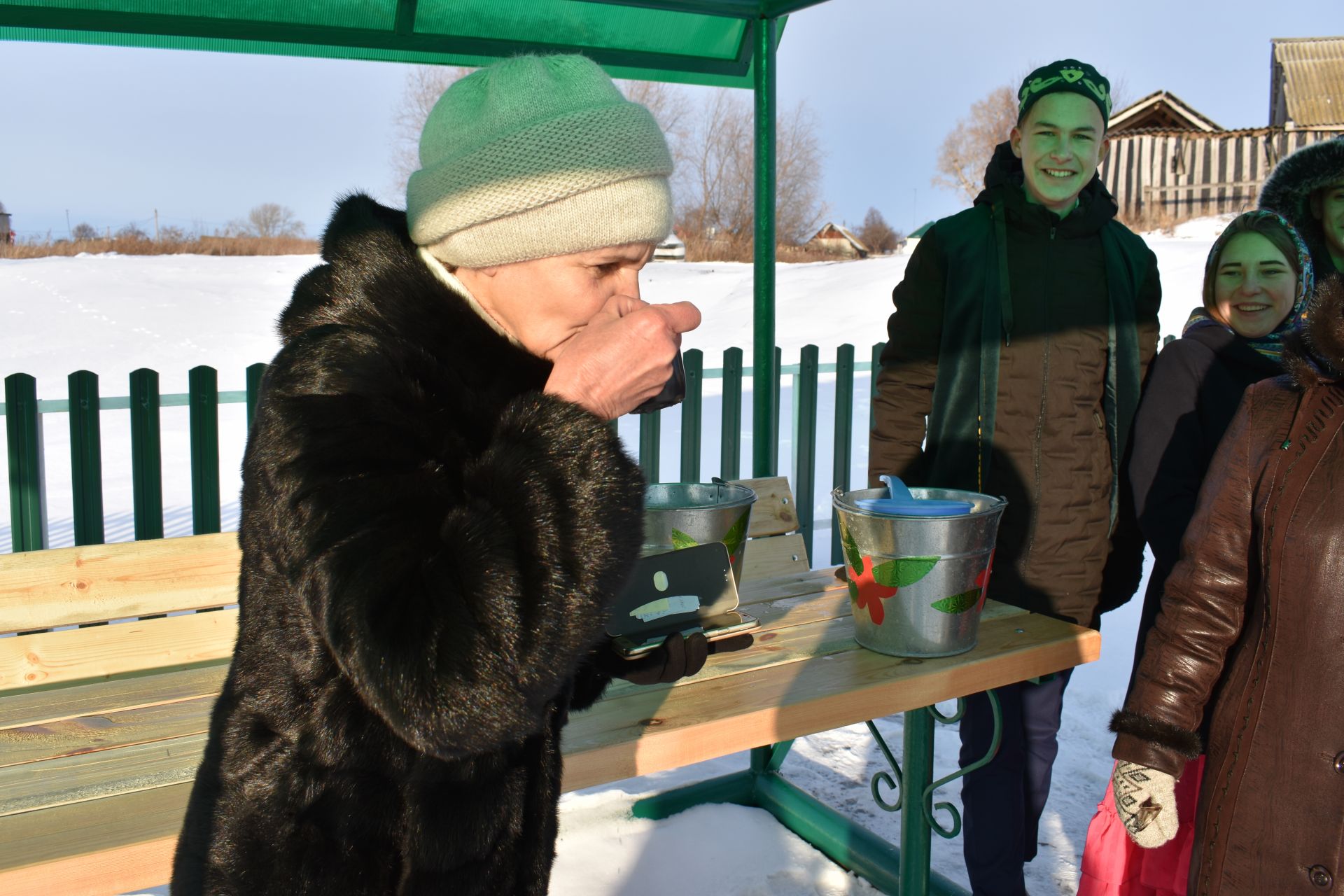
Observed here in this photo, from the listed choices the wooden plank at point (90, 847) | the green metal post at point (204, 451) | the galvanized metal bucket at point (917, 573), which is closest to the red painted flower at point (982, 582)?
the galvanized metal bucket at point (917, 573)

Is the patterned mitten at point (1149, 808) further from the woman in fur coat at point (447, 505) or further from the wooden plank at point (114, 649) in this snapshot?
the wooden plank at point (114, 649)

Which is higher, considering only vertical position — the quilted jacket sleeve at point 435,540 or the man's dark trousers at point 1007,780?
the quilted jacket sleeve at point 435,540

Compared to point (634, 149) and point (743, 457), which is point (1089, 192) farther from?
point (743, 457)

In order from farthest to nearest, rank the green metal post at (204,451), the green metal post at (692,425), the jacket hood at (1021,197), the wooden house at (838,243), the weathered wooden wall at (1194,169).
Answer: the wooden house at (838,243), the weathered wooden wall at (1194,169), the green metal post at (692,425), the green metal post at (204,451), the jacket hood at (1021,197)

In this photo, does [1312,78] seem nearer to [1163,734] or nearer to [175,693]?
[1163,734]

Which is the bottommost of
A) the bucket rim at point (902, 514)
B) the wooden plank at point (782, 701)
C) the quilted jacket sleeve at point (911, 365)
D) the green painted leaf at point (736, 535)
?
the wooden plank at point (782, 701)

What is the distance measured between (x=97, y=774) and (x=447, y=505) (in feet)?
3.12

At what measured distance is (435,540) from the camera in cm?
105

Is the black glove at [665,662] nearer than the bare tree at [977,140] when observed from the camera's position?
Yes

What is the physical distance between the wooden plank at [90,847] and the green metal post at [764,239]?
2.54 m

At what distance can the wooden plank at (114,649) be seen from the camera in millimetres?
2230

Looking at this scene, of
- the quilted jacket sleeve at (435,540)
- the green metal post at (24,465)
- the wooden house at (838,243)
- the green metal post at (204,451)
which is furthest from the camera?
the wooden house at (838,243)

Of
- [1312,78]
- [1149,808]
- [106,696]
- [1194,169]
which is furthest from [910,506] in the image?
[1312,78]

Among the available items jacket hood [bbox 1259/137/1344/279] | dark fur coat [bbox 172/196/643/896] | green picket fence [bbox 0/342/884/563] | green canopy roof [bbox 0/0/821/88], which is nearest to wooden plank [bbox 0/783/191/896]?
dark fur coat [bbox 172/196/643/896]
